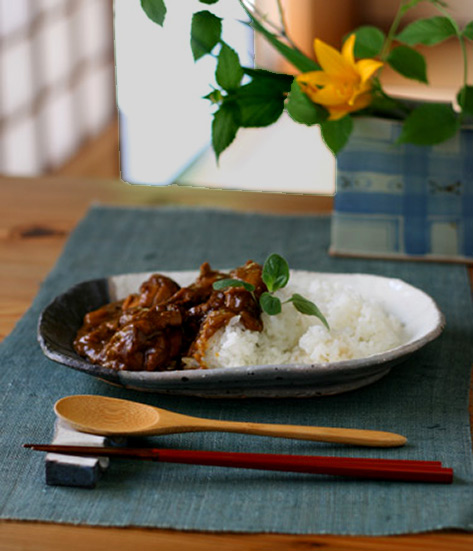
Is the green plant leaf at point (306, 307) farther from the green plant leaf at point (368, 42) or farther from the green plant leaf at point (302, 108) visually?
the green plant leaf at point (368, 42)

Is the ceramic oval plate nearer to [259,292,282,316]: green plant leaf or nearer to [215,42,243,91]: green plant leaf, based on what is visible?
[259,292,282,316]: green plant leaf

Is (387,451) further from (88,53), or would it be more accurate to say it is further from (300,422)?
(88,53)

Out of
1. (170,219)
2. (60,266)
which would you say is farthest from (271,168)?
(60,266)

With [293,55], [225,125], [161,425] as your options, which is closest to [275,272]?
[161,425]

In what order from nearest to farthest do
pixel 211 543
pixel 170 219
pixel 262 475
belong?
pixel 211 543
pixel 262 475
pixel 170 219

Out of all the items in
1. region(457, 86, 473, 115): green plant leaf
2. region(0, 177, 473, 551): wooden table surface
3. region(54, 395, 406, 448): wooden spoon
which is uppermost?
region(457, 86, 473, 115): green plant leaf

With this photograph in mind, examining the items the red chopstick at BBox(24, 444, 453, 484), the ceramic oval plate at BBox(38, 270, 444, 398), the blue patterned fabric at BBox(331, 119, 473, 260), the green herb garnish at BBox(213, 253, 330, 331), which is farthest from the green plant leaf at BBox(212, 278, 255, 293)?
the blue patterned fabric at BBox(331, 119, 473, 260)

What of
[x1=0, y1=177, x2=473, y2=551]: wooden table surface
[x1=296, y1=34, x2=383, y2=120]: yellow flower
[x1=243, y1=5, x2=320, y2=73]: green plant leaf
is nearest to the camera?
[x1=0, y1=177, x2=473, y2=551]: wooden table surface
